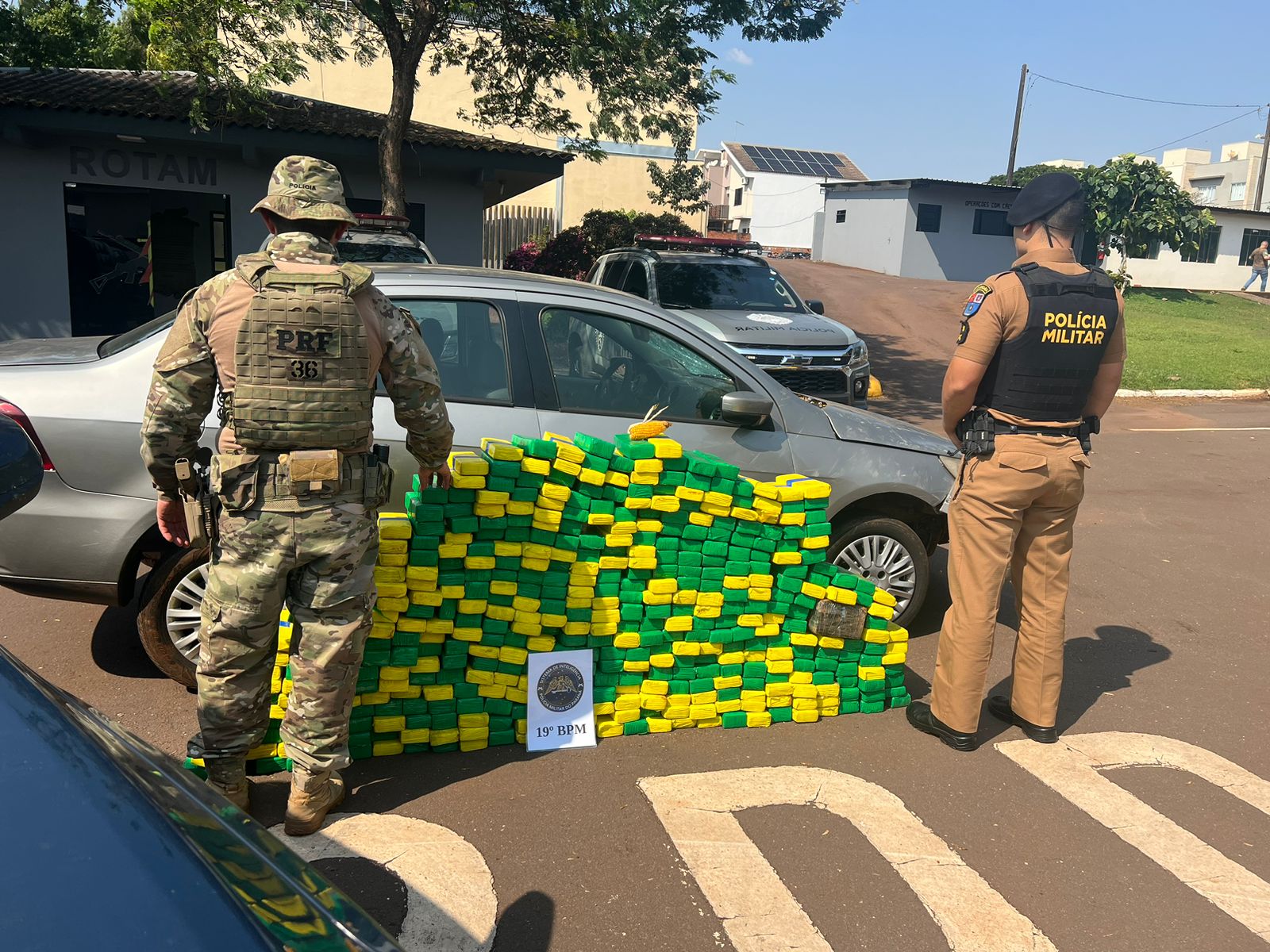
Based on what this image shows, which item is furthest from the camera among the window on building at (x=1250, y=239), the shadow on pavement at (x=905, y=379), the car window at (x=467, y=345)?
the window on building at (x=1250, y=239)

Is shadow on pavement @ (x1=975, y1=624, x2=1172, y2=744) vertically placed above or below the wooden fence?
below

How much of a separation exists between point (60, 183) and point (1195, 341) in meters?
22.9

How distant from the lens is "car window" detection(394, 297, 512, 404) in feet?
14.5

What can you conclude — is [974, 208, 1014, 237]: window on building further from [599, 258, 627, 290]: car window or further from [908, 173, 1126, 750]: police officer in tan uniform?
[908, 173, 1126, 750]: police officer in tan uniform

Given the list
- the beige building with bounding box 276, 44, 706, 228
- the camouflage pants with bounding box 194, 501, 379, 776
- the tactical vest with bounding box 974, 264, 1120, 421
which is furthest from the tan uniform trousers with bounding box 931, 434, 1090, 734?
the beige building with bounding box 276, 44, 706, 228

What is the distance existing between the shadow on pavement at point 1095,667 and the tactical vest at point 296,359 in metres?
3.02

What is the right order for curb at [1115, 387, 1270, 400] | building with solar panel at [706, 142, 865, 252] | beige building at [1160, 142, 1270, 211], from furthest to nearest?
beige building at [1160, 142, 1270, 211] → building with solar panel at [706, 142, 865, 252] → curb at [1115, 387, 1270, 400]

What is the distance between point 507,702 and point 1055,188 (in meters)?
2.98

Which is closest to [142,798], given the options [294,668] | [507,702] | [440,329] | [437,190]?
[294,668]

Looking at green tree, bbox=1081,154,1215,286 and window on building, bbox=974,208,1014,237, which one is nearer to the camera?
green tree, bbox=1081,154,1215,286

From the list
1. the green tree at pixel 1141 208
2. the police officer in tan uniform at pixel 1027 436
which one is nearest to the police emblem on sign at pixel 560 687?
the police officer in tan uniform at pixel 1027 436

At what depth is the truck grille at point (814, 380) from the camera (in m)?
9.77

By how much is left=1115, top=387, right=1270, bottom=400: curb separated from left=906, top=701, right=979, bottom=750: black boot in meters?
12.8

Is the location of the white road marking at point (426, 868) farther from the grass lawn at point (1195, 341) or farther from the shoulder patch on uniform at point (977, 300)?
the grass lawn at point (1195, 341)
